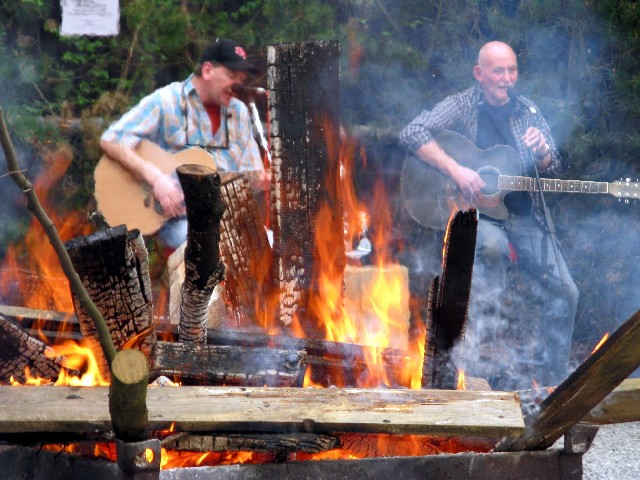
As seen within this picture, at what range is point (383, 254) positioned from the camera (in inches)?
232

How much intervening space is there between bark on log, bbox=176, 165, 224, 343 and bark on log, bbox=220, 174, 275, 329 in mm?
809

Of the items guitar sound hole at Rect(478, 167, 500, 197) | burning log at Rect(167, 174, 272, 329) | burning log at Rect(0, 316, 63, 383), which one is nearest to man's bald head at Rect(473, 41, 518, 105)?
guitar sound hole at Rect(478, 167, 500, 197)

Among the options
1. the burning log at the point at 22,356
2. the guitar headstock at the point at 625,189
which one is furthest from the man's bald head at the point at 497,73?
the burning log at the point at 22,356

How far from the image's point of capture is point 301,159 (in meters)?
3.92

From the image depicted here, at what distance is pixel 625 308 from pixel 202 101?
143 inches

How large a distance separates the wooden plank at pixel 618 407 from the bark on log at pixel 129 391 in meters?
1.38

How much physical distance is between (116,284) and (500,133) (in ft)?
12.4

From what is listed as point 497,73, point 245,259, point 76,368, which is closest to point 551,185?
point 497,73

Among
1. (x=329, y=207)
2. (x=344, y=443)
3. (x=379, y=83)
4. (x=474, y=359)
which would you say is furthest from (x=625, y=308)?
(x=344, y=443)

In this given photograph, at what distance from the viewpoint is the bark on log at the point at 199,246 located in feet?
8.87

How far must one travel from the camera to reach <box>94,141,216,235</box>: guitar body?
5820 millimetres

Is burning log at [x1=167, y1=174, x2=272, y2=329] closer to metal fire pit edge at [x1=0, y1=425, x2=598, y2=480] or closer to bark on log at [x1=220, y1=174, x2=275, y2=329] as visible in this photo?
bark on log at [x1=220, y1=174, x2=275, y2=329]

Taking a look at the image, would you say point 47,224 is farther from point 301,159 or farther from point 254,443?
point 301,159

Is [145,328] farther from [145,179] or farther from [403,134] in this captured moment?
[403,134]
